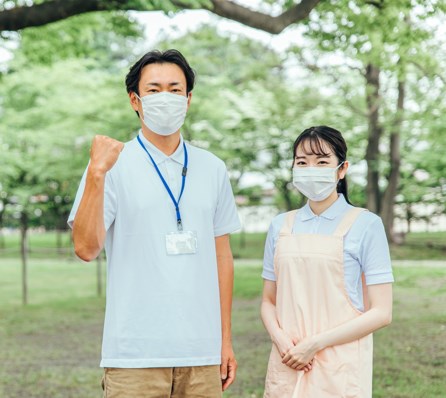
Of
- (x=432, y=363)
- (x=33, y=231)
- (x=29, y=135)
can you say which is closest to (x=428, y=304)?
(x=432, y=363)

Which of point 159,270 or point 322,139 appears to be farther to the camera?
point 322,139

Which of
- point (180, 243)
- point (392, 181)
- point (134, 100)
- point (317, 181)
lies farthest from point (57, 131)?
point (180, 243)

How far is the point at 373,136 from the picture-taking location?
59.8 feet

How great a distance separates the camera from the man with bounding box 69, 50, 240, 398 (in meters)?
2.72

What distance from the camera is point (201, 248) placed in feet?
9.18

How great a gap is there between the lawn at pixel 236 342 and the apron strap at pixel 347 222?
395 cm

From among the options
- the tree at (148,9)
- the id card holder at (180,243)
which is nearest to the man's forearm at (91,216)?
the id card holder at (180,243)

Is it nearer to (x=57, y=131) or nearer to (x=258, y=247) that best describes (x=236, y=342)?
(x=57, y=131)

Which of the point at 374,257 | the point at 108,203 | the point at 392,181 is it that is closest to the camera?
the point at 108,203

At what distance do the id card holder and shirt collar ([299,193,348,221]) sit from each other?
0.50 m

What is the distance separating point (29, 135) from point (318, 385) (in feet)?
57.6

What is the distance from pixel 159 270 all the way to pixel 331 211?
742 millimetres

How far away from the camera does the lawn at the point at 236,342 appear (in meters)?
7.04

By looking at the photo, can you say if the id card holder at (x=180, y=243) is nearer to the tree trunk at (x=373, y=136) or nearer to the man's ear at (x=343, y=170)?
the man's ear at (x=343, y=170)
